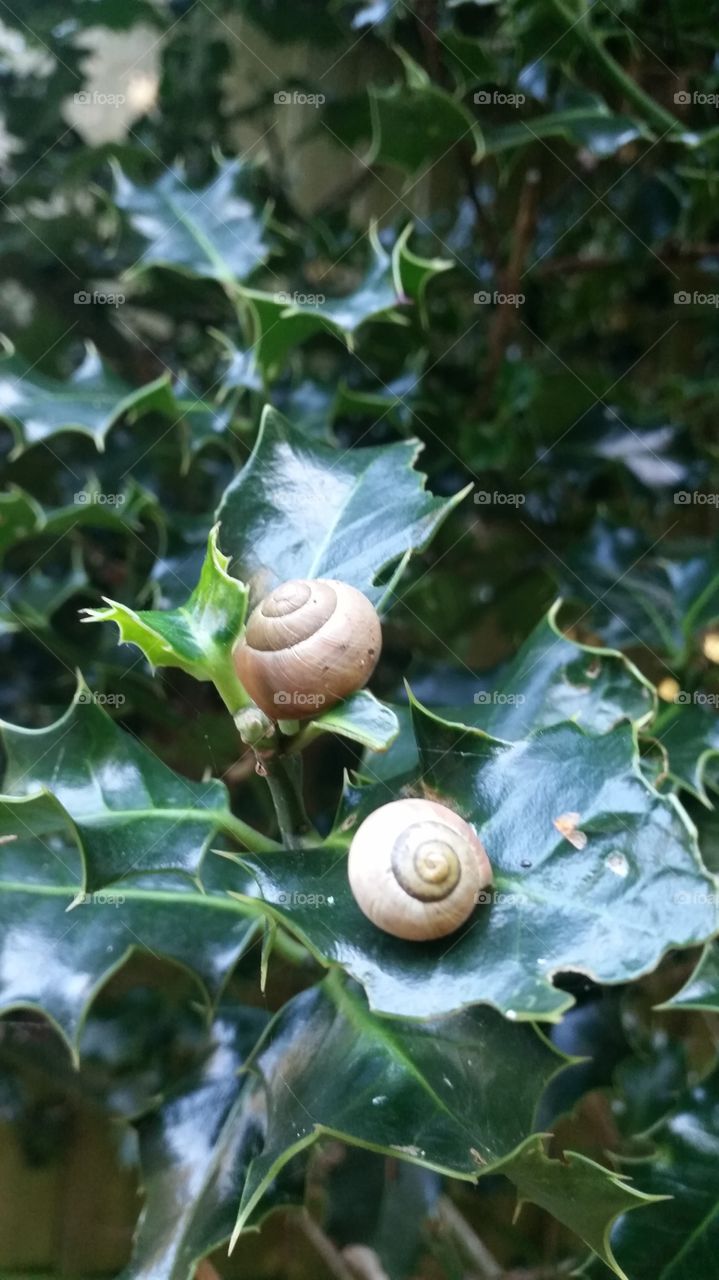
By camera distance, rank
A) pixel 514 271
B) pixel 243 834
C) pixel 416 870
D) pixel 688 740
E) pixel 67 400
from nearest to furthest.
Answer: pixel 416 870 → pixel 243 834 → pixel 688 740 → pixel 67 400 → pixel 514 271

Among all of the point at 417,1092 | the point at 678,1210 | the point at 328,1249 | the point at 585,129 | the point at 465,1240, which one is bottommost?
the point at 465,1240

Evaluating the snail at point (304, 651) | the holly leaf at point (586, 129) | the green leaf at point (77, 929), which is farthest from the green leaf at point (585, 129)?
the green leaf at point (77, 929)

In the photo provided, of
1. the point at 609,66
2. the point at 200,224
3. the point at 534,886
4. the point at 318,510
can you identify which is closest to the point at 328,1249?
the point at 534,886

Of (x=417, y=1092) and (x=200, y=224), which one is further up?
(x=200, y=224)

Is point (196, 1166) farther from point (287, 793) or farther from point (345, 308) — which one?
point (345, 308)

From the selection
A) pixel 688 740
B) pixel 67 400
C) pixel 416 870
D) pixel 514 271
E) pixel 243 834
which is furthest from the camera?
pixel 514 271

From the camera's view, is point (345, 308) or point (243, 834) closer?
point (243, 834)

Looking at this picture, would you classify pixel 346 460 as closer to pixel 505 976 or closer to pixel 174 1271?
pixel 505 976
